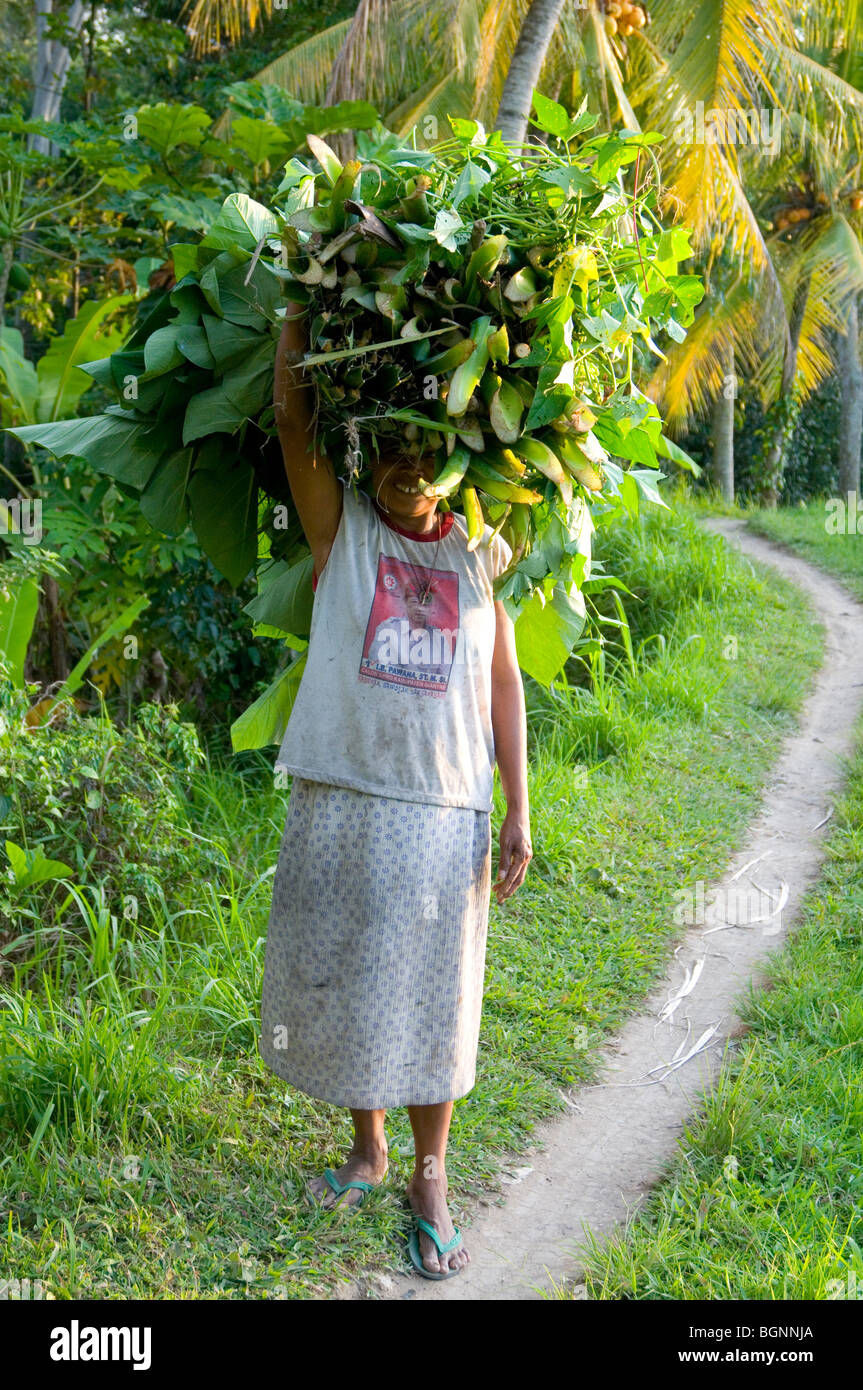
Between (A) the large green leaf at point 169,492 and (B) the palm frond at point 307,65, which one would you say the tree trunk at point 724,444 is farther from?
(A) the large green leaf at point 169,492

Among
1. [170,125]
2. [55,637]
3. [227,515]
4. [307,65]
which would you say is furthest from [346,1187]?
[307,65]

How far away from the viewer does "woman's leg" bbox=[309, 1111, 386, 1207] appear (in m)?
2.57

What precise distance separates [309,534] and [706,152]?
6.03 meters

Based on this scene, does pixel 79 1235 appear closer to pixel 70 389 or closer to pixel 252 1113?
pixel 252 1113

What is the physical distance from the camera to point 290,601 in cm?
261

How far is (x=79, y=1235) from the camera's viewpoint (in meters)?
2.41

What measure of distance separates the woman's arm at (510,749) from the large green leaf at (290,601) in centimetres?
45

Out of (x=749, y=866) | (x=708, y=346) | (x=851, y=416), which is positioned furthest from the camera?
(x=851, y=416)

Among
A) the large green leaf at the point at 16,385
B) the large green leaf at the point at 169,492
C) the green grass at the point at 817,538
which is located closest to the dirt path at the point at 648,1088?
→ the large green leaf at the point at 169,492

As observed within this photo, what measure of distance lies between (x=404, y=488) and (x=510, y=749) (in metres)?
0.63

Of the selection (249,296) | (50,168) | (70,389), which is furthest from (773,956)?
(50,168)

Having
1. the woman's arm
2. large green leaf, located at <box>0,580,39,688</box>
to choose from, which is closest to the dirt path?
the woman's arm

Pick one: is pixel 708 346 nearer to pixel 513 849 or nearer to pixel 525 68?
pixel 525 68

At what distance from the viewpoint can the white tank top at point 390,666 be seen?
2217 mm
